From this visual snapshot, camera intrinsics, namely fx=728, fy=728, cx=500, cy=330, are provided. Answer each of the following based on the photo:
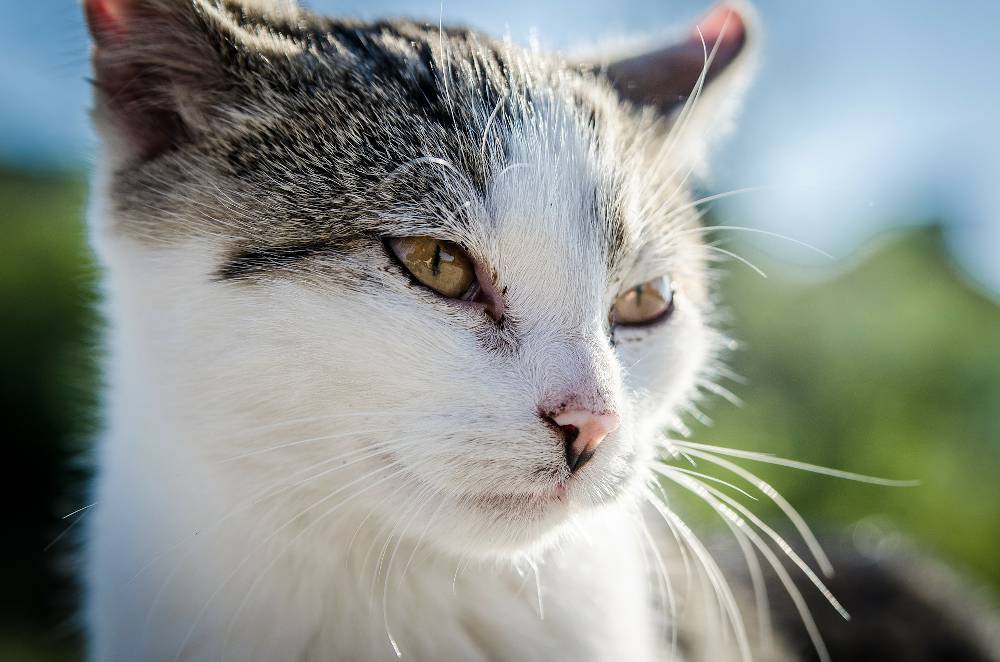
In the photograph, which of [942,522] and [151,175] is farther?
[942,522]

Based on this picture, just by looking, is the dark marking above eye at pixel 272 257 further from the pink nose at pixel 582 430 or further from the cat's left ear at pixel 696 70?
the cat's left ear at pixel 696 70

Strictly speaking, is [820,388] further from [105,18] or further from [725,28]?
[105,18]

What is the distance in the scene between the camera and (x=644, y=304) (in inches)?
50.7

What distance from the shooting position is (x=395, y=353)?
98cm

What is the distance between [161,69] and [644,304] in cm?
87

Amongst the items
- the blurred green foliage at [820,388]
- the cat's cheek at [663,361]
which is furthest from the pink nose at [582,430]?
the blurred green foliage at [820,388]

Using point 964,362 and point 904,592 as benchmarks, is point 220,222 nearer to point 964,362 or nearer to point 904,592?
point 904,592

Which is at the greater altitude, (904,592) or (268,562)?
(268,562)

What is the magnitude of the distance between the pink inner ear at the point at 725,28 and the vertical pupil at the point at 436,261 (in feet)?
2.57

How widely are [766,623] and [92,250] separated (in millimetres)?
1672

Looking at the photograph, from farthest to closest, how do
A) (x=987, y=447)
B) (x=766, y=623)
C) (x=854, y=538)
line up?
(x=987, y=447), (x=854, y=538), (x=766, y=623)

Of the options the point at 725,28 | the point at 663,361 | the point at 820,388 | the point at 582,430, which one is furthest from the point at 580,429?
the point at 820,388

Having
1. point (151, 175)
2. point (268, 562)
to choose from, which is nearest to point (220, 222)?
point (151, 175)

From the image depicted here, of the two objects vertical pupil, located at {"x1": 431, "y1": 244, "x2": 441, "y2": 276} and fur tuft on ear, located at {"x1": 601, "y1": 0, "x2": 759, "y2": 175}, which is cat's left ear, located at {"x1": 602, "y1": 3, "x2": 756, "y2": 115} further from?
vertical pupil, located at {"x1": 431, "y1": 244, "x2": 441, "y2": 276}
